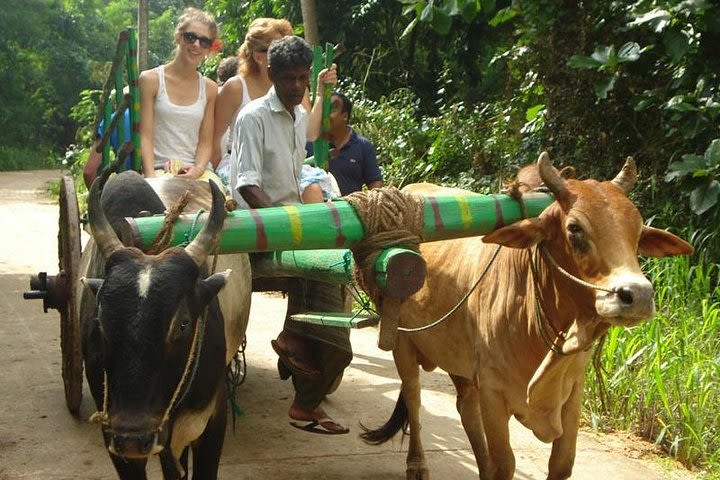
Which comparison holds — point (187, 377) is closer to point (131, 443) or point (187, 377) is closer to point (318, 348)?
point (131, 443)

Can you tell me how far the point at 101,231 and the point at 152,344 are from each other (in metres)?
0.49

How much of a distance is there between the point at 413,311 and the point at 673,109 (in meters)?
2.74

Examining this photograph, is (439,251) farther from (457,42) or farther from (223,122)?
(457,42)

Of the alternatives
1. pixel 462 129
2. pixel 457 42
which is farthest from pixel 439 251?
pixel 457 42

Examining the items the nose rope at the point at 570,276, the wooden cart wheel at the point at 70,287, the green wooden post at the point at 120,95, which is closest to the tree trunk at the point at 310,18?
the green wooden post at the point at 120,95

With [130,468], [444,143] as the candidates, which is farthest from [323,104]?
[444,143]

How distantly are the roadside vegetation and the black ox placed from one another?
1781mm

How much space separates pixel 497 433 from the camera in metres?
4.13

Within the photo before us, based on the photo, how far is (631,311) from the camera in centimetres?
337

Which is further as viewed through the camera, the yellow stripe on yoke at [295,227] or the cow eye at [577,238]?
the cow eye at [577,238]

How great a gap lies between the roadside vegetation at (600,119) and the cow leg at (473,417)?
641 mm

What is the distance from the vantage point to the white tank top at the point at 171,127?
5688 mm

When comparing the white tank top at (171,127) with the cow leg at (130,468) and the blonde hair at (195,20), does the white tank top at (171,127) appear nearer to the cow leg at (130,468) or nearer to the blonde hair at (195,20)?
the blonde hair at (195,20)

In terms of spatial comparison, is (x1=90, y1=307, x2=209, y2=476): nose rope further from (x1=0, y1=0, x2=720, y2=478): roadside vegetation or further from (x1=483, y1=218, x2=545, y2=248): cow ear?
(x1=0, y1=0, x2=720, y2=478): roadside vegetation
